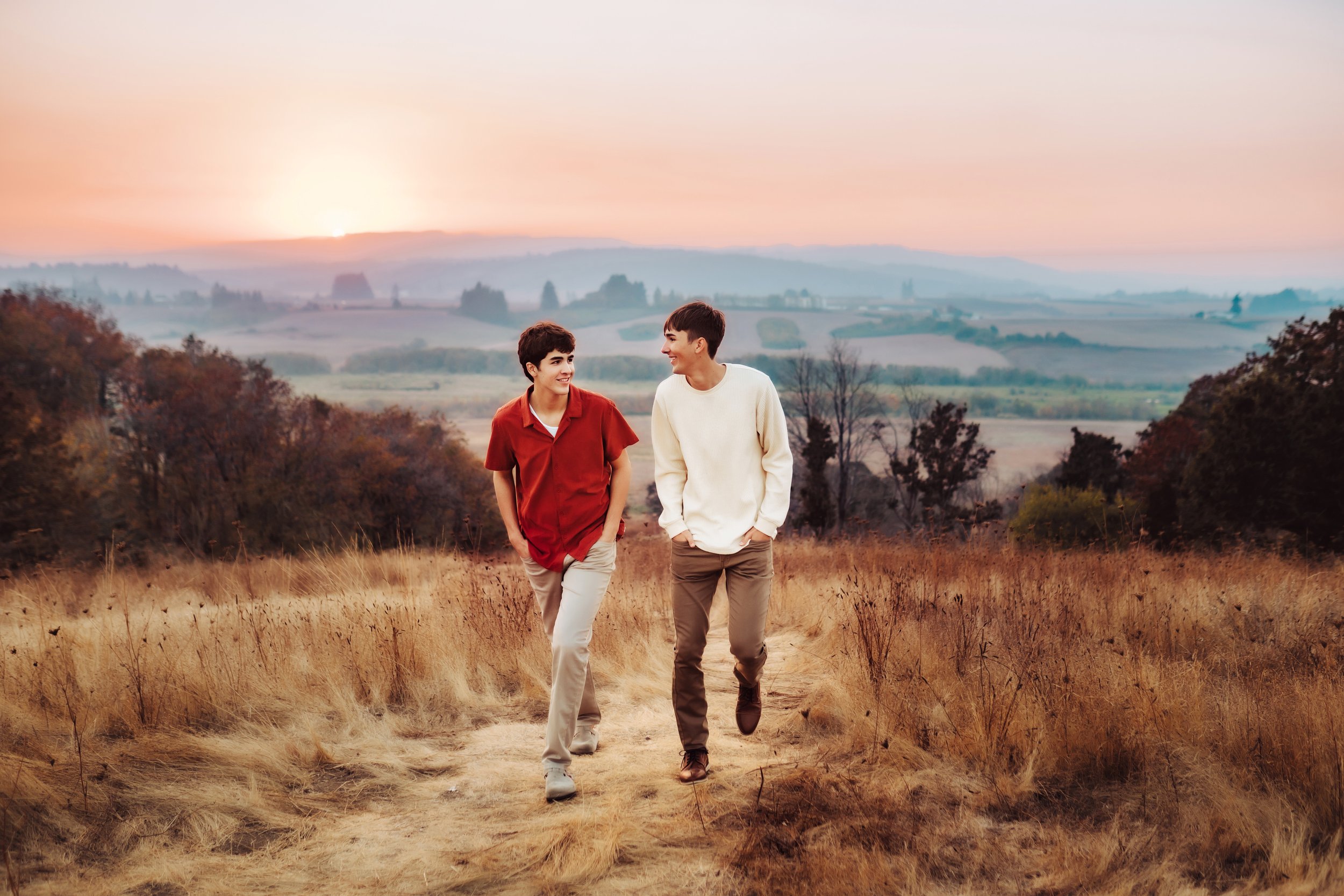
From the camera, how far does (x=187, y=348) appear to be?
45688 millimetres

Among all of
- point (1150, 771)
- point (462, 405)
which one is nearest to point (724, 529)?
point (1150, 771)

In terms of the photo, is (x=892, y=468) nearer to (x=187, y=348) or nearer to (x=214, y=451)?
(x=214, y=451)

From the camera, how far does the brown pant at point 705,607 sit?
4102 millimetres

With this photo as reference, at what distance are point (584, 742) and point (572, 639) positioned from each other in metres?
1.04

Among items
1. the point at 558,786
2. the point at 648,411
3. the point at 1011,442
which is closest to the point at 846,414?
the point at 558,786

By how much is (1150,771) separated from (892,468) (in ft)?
127

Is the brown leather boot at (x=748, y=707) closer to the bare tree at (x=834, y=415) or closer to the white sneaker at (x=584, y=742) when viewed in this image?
the white sneaker at (x=584, y=742)

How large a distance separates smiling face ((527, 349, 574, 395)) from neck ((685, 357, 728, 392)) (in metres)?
0.57

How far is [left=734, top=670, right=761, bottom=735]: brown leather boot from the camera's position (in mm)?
4402

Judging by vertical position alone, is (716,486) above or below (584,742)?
above

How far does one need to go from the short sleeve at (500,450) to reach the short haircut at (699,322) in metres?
0.95

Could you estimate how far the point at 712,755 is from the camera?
4.66 m

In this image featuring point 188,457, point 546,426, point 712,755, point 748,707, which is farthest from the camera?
point 188,457

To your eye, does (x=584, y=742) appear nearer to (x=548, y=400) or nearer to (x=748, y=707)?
(x=748, y=707)
